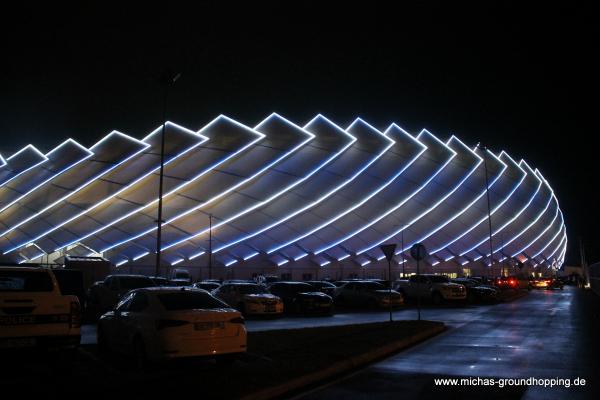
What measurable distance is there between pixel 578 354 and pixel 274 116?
37.8m

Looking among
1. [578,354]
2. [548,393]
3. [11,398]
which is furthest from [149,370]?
[578,354]

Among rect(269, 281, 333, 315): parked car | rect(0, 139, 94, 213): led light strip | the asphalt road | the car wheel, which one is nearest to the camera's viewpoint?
the asphalt road

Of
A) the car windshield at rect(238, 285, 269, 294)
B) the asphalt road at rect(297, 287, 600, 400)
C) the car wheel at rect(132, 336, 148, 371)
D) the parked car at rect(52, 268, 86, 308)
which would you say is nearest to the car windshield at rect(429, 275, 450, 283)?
the car windshield at rect(238, 285, 269, 294)

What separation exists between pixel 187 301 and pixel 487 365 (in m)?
5.62

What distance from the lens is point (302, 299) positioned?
936 inches

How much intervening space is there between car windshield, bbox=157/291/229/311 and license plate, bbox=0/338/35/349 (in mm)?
2154

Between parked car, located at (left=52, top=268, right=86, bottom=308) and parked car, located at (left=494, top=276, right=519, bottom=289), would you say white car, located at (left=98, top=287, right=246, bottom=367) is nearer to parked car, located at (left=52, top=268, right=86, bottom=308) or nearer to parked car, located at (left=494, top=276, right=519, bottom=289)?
parked car, located at (left=52, top=268, right=86, bottom=308)

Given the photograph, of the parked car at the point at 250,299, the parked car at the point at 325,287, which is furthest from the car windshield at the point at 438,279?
the parked car at the point at 250,299

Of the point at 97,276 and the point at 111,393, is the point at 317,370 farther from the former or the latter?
the point at 97,276

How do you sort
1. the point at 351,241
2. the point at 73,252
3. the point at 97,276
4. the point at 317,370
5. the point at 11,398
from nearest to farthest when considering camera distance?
the point at 11,398 → the point at 317,370 → the point at 97,276 → the point at 73,252 → the point at 351,241

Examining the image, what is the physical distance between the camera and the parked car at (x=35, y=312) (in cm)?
844

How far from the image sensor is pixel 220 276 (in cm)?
5103

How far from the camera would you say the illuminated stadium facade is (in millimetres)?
42969

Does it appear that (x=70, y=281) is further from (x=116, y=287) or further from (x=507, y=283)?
(x=507, y=283)
